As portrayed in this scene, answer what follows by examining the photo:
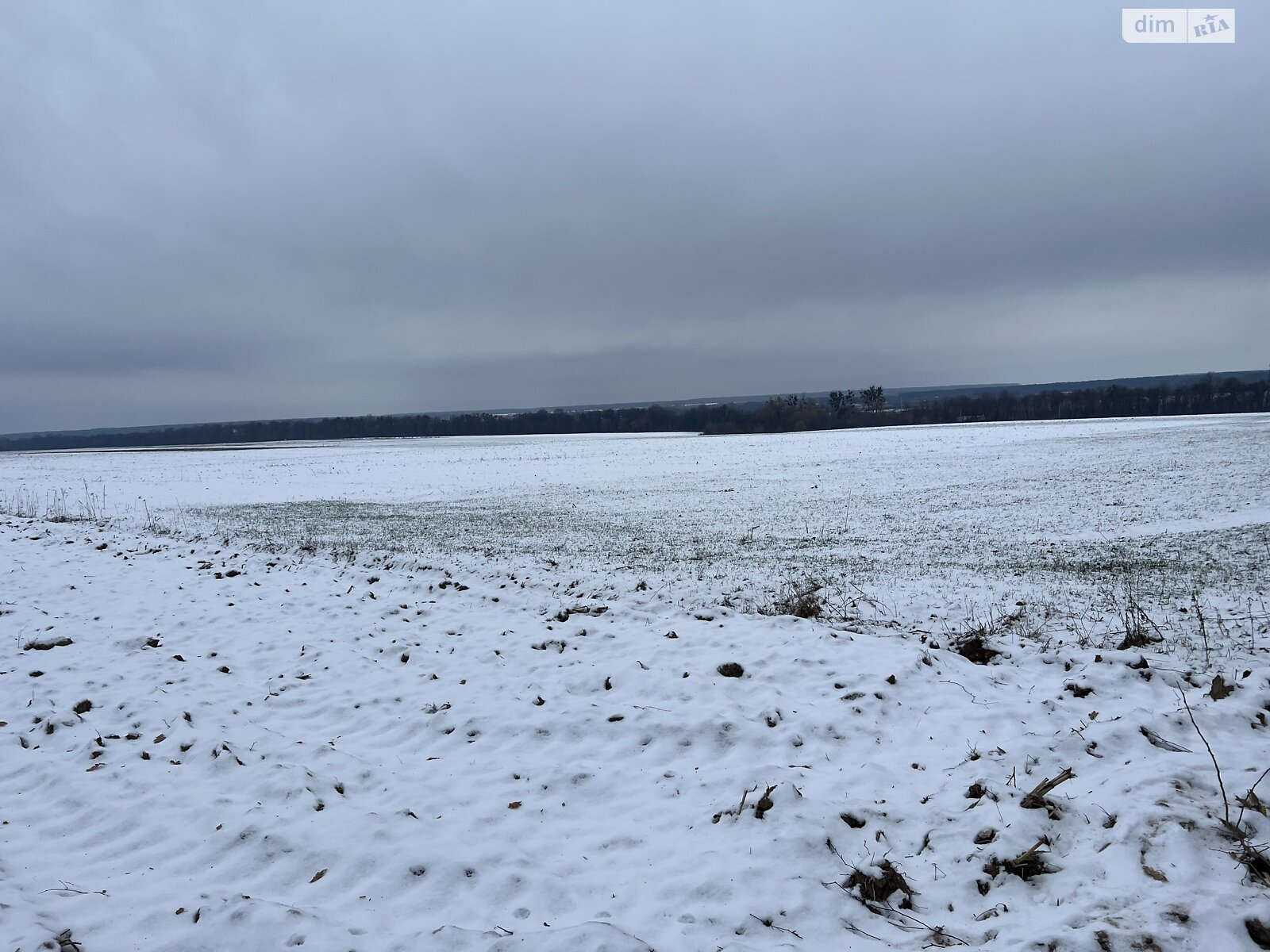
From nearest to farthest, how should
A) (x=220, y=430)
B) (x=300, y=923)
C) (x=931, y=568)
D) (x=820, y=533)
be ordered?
1. (x=300, y=923)
2. (x=931, y=568)
3. (x=820, y=533)
4. (x=220, y=430)

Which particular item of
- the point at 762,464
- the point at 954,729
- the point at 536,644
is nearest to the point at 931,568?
the point at 954,729

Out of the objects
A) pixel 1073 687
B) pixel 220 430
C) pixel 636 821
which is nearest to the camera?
pixel 636 821

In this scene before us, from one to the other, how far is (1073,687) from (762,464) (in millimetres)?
37257

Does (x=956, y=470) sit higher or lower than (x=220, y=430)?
lower

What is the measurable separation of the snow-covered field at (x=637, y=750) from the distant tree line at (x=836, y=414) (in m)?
97.2

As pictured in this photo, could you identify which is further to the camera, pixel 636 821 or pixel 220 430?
pixel 220 430

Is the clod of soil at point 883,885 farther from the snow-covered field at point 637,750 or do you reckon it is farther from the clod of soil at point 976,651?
the clod of soil at point 976,651

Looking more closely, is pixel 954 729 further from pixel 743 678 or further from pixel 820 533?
pixel 820 533

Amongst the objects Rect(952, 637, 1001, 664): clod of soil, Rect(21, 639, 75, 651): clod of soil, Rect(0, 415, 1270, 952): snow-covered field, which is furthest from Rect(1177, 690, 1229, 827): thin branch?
Rect(21, 639, 75, 651): clod of soil

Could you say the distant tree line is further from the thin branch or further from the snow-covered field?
the thin branch

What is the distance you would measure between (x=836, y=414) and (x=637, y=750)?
124m

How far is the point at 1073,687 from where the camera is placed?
21.2 feet

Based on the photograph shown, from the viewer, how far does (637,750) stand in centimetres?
618

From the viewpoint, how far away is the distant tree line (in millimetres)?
110062
